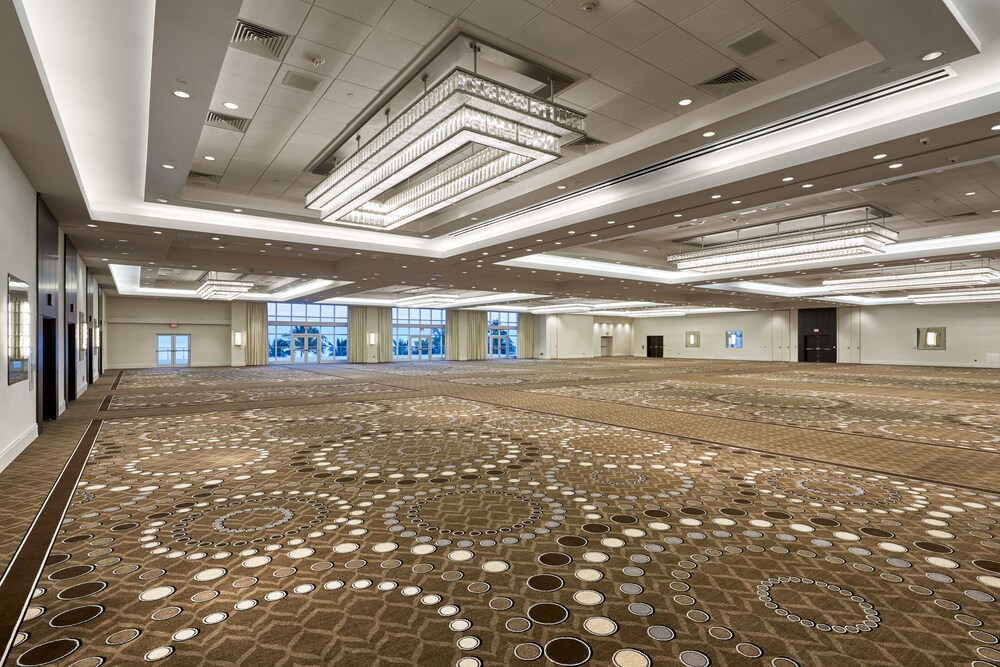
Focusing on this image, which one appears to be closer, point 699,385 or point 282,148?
point 282,148

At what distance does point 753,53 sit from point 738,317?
32250mm

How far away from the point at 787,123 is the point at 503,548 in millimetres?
5968

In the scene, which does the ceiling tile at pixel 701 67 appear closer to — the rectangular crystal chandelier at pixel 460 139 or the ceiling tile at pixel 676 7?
the ceiling tile at pixel 676 7

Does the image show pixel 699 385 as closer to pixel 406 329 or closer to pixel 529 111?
pixel 529 111

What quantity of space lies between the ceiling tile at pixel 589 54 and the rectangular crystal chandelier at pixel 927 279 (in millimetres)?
16566

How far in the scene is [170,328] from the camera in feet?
82.3

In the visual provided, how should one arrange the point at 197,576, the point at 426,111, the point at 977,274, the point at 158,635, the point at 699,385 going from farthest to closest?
the point at 977,274 < the point at 699,385 < the point at 426,111 < the point at 197,576 < the point at 158,635

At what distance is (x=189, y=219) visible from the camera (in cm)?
983

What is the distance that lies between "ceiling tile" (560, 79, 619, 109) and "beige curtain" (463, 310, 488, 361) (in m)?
27.3

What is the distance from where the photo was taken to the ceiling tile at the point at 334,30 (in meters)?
4.39

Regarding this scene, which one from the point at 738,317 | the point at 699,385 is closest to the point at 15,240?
the point at 699,385

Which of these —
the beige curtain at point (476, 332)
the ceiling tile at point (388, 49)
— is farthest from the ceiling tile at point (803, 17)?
the beige curtain at point (476, 332)

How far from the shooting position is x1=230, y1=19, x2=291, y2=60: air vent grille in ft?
15.0

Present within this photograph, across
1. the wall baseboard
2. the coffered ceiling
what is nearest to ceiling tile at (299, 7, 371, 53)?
the coffered ceiling
